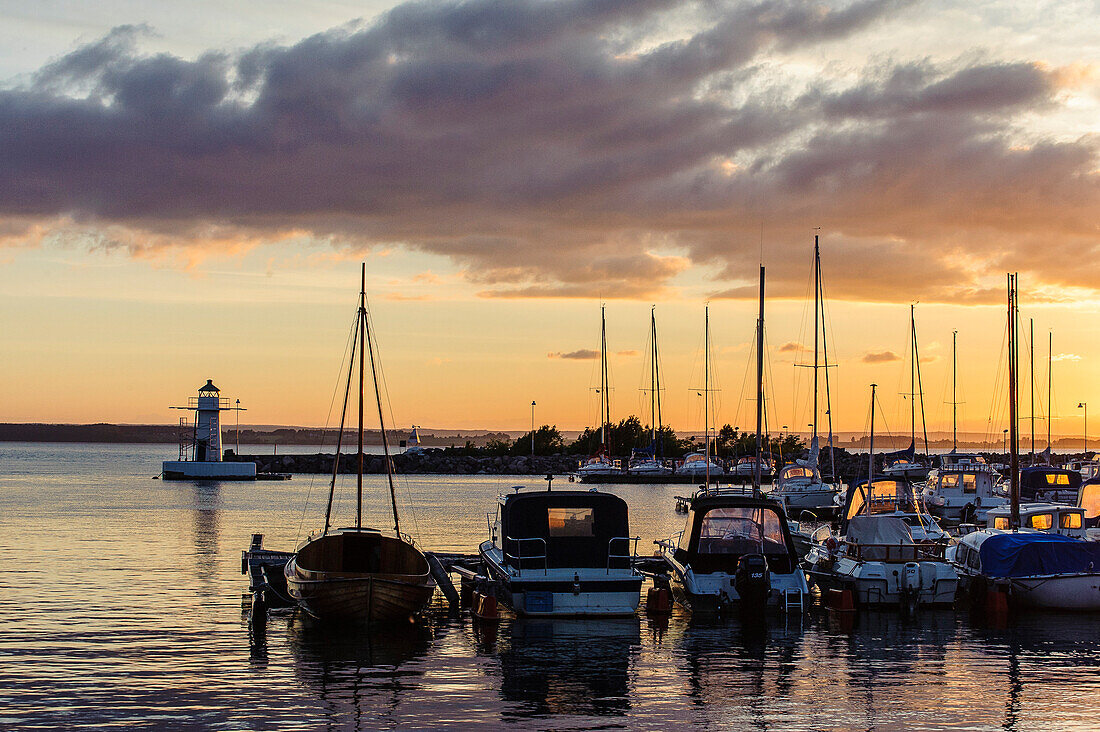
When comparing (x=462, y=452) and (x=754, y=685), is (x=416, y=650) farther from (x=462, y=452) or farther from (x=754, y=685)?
(x=462, y=452)

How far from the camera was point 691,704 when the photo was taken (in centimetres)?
2077

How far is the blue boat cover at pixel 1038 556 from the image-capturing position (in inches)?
1259

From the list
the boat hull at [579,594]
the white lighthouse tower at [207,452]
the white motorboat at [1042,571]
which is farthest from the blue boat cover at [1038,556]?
the white lighthouse tower at [207,452]

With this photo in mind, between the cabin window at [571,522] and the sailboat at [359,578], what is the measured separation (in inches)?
134

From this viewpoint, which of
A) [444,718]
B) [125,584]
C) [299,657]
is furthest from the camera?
[125,584]

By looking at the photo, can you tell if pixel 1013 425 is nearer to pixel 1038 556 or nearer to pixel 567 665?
pixel 1038 556

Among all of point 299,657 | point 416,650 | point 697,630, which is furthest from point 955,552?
point 299,657

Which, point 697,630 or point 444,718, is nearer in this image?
point 444,718

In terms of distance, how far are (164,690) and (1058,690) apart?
16683 mm

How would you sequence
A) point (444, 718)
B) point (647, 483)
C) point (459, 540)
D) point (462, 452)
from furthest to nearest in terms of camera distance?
point (462, 452) → point (647, 483) → point (459, 540) → point (444, 718)

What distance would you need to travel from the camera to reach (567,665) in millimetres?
23984

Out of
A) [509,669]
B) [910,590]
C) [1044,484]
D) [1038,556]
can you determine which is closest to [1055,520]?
[1038,556]

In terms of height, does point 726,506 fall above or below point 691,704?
above

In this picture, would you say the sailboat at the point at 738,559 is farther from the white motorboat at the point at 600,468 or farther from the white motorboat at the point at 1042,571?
the white motorboat at the point at 600,468
